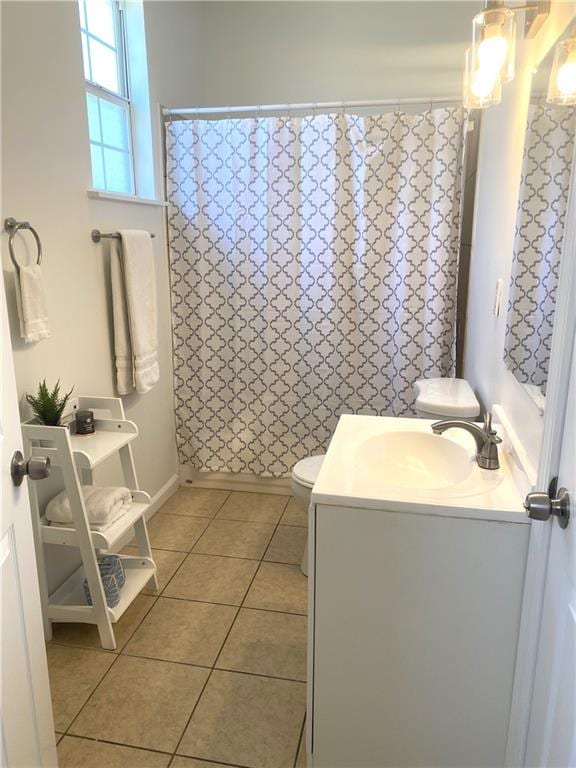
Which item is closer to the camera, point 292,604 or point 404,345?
point 292,604

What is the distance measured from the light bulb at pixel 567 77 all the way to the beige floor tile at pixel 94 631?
2.11m

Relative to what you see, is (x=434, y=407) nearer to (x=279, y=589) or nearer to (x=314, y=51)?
(x=279, y=589)

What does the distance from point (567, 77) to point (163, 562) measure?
2.28m

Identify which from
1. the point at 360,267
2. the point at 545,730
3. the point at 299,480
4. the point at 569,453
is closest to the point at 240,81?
the point at 360,267

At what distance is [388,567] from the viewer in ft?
4.21

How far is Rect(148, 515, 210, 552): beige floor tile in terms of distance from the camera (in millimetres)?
2664

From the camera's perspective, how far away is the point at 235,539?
2.71 meters

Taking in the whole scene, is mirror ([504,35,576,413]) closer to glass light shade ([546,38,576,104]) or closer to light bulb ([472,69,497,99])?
glass light shade ([546,38,576,104])

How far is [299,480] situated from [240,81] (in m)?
2.37

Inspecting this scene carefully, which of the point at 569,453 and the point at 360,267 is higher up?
the point at 360,267

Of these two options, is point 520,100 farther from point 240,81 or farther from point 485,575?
point 240,81

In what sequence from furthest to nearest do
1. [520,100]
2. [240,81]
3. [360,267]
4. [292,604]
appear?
[240,81] < [360,267] < [292,604] < [520,100]

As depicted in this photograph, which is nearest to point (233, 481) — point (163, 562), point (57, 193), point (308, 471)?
point (163, 562)

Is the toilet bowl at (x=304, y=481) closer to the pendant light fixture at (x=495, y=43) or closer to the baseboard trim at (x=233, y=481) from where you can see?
the baseboard trim at (x=233, y=481)
